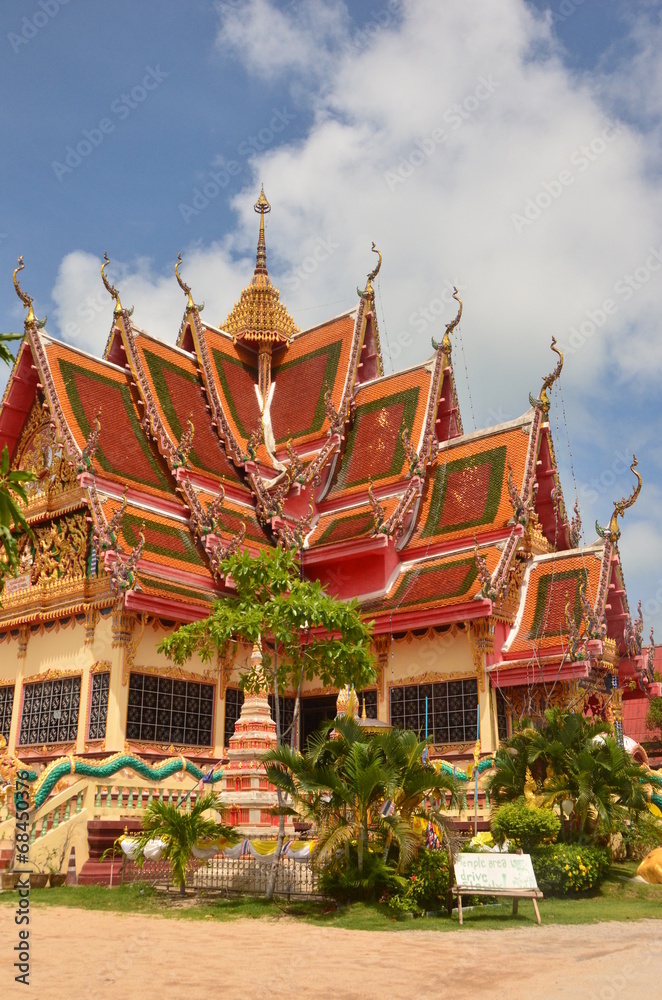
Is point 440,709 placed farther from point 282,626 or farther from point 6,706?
point 6,706

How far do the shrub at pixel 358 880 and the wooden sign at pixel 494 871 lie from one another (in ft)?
2.49

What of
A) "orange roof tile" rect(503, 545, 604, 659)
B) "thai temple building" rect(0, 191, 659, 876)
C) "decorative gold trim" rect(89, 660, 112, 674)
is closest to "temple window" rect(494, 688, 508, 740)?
"thai temple building" rect(0, 191, 659, 876)

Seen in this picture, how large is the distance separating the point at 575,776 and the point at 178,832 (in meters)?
5.25

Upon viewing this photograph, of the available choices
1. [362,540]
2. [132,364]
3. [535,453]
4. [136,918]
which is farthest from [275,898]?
[132,364]

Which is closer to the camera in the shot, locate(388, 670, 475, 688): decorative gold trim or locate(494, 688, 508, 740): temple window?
locate(494, 688, 508, 740): temple window

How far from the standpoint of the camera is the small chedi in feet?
41.4

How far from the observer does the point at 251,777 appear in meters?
12.8

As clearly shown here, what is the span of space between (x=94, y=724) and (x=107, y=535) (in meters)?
3.25

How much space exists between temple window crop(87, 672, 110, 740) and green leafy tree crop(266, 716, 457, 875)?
5918mm

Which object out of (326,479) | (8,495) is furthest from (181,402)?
(8,495)

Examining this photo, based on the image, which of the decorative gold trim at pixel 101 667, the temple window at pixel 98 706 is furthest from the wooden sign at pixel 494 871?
the decorative gold trim at pixel 101 667

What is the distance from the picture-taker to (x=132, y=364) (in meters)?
21.3

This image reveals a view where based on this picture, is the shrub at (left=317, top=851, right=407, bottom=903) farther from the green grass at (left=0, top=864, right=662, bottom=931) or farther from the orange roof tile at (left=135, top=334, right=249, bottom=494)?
the orange roof tile at (left=135, top=334, right=249, bottom=494)

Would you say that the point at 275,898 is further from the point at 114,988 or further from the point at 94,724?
the point at 94,724
